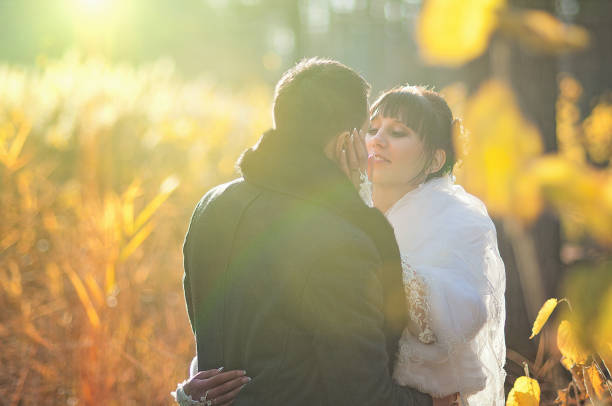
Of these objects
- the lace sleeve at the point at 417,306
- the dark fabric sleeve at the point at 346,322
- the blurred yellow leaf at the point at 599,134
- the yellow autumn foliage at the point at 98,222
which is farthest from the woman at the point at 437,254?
the blurred yellow leaf at the point at 599,134

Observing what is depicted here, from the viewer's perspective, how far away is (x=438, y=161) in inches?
97.6

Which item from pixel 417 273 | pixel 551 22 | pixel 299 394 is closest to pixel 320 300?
pixel 299 394

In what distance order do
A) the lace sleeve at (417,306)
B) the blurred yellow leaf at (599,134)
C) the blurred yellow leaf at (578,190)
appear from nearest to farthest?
the blurred yellow leaf at (578,190)
the lace sleeve at (417,306)
the blurred yellow leaf at (599,134)

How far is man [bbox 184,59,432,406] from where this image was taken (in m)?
1.54

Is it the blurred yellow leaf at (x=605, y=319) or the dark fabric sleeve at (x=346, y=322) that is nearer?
the blurred yellow leaf at (x=605, y=319)

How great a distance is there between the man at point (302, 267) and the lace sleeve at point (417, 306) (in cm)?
10

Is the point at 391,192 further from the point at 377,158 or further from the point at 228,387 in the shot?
the point at 228,387

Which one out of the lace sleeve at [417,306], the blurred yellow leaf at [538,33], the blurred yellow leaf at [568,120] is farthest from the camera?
the blurred yellow leaf at [568,120]

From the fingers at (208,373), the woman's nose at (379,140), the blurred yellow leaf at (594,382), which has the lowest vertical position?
the blurred yellow leaf at (594,382)

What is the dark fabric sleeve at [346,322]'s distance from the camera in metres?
1.52

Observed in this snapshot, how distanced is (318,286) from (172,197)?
4259 millimetres

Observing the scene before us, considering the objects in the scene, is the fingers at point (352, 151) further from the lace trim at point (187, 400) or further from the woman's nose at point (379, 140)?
the lace trim at point (187, 400)

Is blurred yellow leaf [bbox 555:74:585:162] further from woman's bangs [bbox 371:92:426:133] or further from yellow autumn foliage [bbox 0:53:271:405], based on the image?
woman's bangs [bbox 371:92:426:133]

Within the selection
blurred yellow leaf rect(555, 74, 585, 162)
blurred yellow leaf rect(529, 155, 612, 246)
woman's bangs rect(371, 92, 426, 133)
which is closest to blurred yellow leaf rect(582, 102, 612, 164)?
blurred yellow leaf rect(555, 74, 585, 162)
